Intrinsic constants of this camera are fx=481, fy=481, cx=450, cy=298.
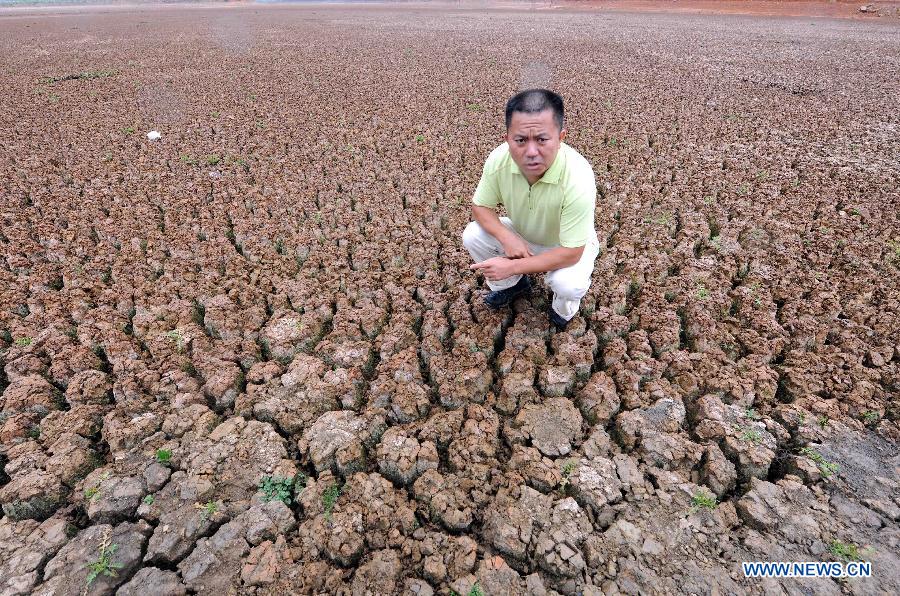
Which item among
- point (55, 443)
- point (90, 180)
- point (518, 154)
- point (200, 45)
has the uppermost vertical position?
point (200, 45)

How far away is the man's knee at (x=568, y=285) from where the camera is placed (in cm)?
249

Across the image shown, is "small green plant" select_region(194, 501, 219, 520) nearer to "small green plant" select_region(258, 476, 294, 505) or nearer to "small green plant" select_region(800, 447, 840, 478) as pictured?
"small green plant" select_region(258, 476, 294, 505)

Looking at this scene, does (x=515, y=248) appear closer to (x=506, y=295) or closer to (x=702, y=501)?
(x=506, y=295)

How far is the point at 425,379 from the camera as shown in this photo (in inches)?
99.8

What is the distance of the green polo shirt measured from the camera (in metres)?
2.30

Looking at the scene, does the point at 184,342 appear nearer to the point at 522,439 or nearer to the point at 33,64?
the point at 522,439

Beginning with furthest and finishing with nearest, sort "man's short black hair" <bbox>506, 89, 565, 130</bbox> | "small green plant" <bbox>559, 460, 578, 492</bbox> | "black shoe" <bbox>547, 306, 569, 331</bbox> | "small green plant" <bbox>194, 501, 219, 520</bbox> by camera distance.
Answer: "black shoe" <bbox>547, 306, 569, 331</bbox> < "man's short black hair" <bbox>506, 89, 565, 130</bbox> < "small green plant" <bbox>559, 460, 578, 492</bbox> < "small green plant" <bbox>194, 501, 219, 520</bbox>

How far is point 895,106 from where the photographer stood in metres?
7.13

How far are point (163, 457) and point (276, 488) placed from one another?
0.55m

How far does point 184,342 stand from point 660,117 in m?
6.48

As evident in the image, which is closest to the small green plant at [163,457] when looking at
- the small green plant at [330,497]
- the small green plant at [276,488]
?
the small green plant at [276,488]

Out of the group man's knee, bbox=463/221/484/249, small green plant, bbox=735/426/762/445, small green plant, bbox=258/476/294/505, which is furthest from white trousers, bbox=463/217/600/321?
small green plant, bbox=258/476/294/505

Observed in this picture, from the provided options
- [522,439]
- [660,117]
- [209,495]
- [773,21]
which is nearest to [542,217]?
[522,439]

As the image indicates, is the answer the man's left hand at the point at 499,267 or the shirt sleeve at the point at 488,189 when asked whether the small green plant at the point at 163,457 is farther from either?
the shirt sleeve at the point at 488,189
